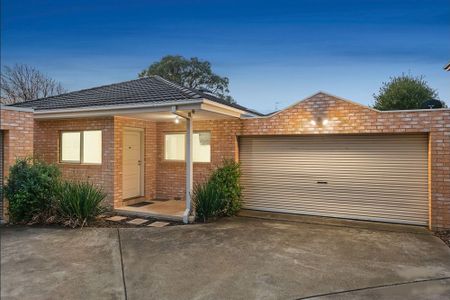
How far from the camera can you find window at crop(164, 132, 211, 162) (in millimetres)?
9570

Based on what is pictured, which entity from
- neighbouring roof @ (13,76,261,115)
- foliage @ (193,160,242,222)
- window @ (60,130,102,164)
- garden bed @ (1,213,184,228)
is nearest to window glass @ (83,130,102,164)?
window @ (60,130,102,164)

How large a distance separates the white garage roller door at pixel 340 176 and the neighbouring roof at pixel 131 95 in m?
2.13

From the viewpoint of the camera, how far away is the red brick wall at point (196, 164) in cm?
902

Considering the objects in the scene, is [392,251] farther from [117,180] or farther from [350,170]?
[117,180]

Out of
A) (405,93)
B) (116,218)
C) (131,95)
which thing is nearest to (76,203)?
(116,218)

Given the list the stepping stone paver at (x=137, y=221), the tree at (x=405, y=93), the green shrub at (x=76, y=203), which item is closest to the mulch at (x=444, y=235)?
the stepping stone paver at (x=137, y=221)

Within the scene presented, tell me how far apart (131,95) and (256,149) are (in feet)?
12.8

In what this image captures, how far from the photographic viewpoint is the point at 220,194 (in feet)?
26.0

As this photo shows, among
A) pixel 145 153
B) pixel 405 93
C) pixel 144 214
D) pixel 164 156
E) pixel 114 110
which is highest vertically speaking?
pixel 405 93

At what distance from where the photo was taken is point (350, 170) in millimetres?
8031

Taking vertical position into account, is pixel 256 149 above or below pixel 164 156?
above

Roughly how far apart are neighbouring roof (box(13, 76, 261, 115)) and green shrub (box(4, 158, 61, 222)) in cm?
223

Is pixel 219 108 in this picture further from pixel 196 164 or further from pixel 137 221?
pixel 137 221

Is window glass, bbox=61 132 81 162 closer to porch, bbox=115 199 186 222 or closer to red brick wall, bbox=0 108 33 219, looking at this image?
red brick wall, bbox=0 108 33 219
